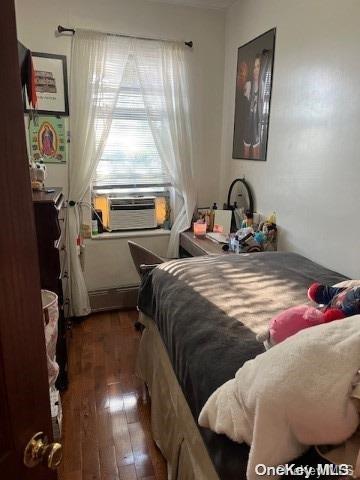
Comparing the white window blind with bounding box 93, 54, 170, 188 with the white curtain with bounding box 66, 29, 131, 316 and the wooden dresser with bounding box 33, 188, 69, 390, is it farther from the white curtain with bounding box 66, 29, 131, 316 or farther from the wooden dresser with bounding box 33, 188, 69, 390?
the wooden dresser with bounding box 33, 188, 69, 390

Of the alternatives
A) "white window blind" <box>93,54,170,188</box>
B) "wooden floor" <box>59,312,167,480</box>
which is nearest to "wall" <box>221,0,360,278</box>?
"white window blind" <box>93,54,170,188</box>

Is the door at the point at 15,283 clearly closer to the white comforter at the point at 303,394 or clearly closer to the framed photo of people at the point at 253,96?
the white comforter at the point at 303,394

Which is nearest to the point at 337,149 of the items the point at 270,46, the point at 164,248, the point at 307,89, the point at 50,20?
the point at 307,89

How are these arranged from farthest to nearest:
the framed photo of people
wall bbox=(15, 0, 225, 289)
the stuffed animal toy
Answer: wall bbox=(15, 0, 225, 289) < the framed photo of people < the stuffed animal toy

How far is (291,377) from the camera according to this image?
0.69 metres

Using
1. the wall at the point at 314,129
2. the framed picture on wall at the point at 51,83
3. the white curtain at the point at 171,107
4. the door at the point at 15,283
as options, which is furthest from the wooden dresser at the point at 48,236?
the wall at the point at 314,129

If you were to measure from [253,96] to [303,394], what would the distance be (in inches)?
100

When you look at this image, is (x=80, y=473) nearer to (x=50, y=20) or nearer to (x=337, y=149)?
(x=337, y=149)

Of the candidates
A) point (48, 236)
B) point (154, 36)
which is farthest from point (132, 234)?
point (154, 36)

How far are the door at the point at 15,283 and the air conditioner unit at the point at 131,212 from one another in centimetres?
256

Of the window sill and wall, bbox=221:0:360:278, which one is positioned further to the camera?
the window sill

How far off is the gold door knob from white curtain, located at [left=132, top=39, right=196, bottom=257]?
8.63 ft

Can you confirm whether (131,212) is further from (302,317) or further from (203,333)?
(302,317)

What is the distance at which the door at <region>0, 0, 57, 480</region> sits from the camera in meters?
0.55
